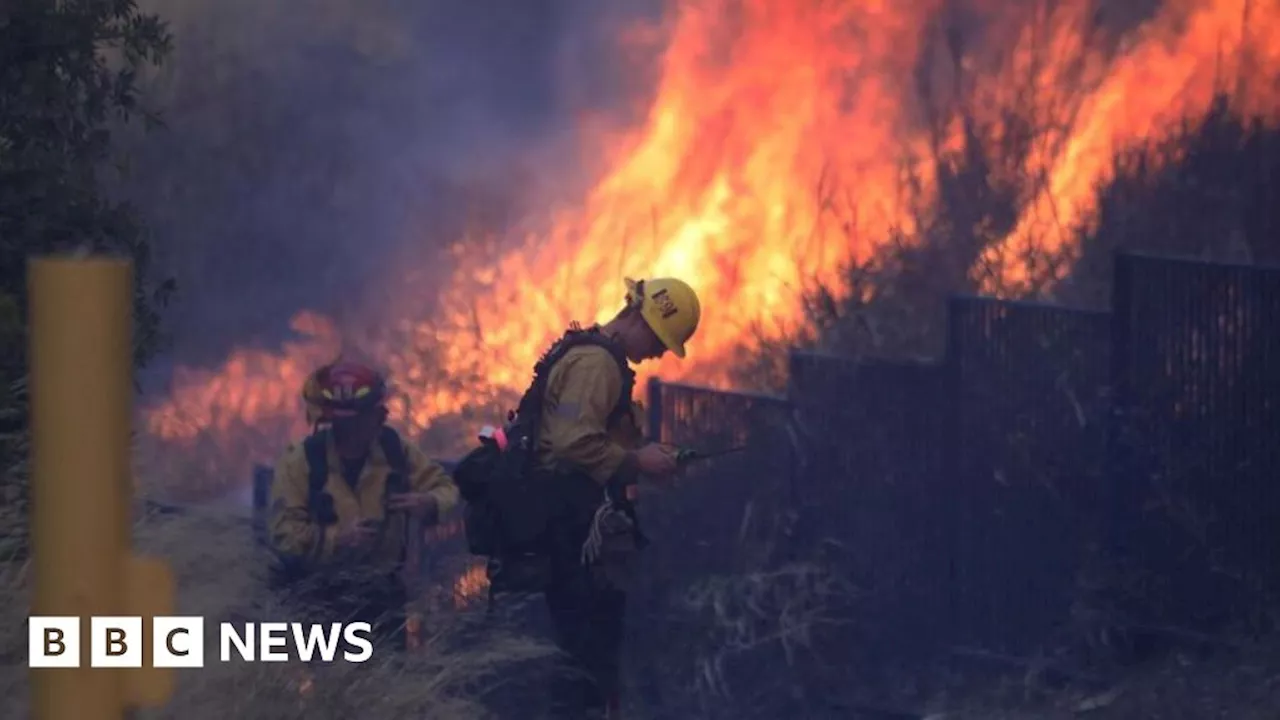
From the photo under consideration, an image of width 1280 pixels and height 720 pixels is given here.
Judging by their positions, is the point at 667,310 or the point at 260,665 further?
the point at 667,310

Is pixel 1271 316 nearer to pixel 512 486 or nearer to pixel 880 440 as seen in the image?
pixel 880 440

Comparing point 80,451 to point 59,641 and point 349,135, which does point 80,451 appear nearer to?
point 59,641

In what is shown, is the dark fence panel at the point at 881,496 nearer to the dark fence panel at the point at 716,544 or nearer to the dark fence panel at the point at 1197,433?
the dark fence panel at the point at 716,544

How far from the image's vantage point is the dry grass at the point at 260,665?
4.45 m

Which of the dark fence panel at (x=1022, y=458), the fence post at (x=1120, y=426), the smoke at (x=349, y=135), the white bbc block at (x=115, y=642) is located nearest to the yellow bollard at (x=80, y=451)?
the white bbc block at (x=115, y=642)

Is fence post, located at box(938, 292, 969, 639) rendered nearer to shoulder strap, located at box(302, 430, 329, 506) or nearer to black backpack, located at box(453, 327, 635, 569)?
black backpack, located at box(453, 327, 635, 569)

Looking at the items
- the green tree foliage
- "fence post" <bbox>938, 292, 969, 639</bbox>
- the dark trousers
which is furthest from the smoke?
the dark trousers

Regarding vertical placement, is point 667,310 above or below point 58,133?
below

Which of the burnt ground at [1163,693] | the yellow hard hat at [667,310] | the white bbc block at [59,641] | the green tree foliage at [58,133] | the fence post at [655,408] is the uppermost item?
the green tree foliage at [58,133]

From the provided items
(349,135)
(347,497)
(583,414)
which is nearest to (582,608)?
(583,414)

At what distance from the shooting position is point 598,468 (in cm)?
580

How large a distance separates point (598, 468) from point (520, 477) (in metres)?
0.25

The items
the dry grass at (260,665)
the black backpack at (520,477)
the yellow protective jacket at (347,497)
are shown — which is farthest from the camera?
the yellow protective jacket at (347,497)

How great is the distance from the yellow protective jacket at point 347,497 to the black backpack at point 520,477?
1.33 feet
